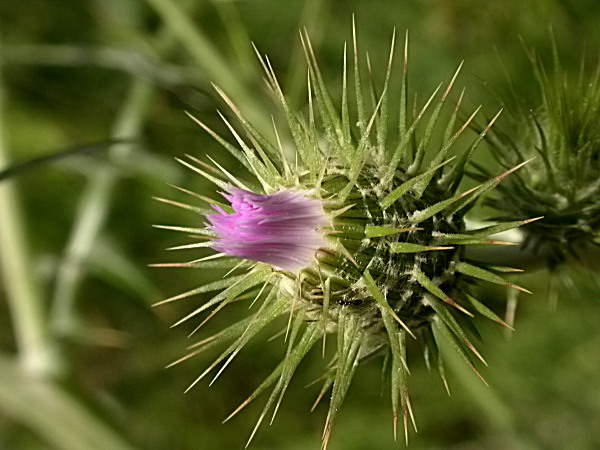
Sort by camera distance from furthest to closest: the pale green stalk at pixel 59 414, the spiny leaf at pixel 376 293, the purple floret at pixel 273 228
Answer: the pale green stalk at pixel 59 414 < the spiny leaf at pixel 376 293 < the purple floret at pixel 273 228

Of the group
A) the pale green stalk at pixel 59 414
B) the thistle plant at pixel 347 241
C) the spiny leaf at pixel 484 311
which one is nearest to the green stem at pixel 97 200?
the pale green stalk at pixel 59 414

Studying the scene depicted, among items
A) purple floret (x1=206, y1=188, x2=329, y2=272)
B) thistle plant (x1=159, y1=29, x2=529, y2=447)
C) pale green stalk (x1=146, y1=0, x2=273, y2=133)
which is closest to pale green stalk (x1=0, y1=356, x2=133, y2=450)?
pale green stalk (x1=146, y1=0, x2=273, y2=133)

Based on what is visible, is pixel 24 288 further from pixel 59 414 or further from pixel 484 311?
pixel 484 311

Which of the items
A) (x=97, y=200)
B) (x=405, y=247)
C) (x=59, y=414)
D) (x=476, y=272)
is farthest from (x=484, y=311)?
(x=97, y=200)

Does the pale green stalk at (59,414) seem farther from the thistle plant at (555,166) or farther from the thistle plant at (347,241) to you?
the thistle plant at (555,166)

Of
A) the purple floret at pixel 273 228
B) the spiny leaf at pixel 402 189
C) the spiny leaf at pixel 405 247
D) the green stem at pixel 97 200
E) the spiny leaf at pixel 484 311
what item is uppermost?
the green stem at pixel 97 200
